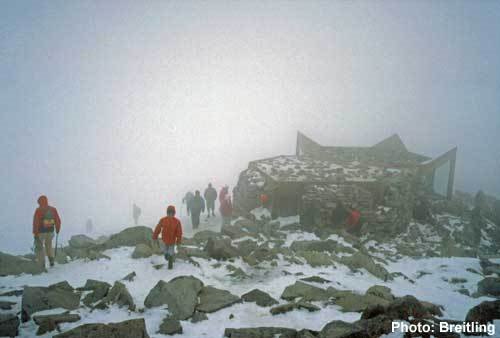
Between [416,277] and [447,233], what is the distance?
1036 centimetres

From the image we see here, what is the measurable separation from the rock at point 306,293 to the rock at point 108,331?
355 cm

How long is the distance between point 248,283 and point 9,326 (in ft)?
17.5

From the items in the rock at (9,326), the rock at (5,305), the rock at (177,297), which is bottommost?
the rock at (177,297)

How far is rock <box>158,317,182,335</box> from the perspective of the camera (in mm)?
5898

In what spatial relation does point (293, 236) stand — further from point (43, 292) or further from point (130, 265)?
point (43, 292)

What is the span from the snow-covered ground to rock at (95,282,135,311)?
15 centimetres

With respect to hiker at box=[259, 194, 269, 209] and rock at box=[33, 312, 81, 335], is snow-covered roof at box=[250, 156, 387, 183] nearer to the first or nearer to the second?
hiker at box=[259, 194, 269, 209]

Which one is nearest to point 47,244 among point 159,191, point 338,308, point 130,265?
point 130,265

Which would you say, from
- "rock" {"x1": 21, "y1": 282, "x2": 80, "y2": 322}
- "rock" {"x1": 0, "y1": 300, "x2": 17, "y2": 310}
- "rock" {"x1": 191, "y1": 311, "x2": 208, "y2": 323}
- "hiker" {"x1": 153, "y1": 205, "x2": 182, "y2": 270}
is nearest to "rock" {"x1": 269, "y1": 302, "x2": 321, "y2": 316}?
"rock" {"x1": 191, "y1": 311, "x2": 208, "y2": 323}

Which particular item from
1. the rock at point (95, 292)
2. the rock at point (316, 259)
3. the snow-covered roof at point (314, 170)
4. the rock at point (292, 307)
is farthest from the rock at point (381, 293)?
the snow-covered roof at point (314, 170)

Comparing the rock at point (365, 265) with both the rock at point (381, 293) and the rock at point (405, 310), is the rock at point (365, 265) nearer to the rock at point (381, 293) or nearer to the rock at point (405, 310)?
the rock at point (381, 293)

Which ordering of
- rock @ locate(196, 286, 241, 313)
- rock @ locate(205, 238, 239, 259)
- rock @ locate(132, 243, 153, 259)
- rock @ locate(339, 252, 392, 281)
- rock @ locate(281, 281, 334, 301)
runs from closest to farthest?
1. rock @ locate(196, 286, 241, 313)
2. rock @ locate(281, 281, 334, 301)
3. rock @ locate(339, 252, 392, 281)
4. rock @ locate(132, 243, 153, 259)
5. rock @ locate(205, 238, 239, 259)

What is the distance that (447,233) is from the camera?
1892cm

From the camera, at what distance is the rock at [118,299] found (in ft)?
22.3
